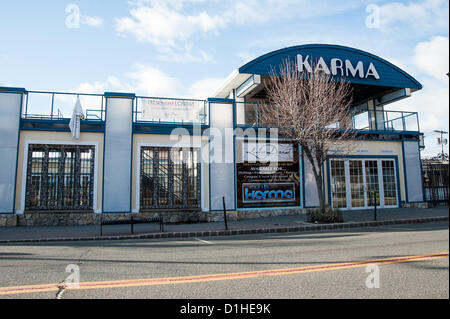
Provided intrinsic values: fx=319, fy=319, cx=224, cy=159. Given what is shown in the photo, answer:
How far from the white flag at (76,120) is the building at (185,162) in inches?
15.4

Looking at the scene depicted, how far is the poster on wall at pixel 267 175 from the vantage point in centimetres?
1628

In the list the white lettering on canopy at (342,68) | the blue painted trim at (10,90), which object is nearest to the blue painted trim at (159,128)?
the blue painted trim at (10,90)

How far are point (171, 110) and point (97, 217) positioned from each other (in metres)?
6.28

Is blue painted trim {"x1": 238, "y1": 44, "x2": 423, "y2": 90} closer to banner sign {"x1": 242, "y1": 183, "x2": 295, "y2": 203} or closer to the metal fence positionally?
the metal fence

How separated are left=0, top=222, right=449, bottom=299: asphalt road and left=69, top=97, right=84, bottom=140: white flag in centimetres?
676

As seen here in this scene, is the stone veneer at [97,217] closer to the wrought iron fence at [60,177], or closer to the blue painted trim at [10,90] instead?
the wrought iron fence at [60,177]

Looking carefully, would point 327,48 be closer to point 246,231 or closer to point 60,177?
point 246,231

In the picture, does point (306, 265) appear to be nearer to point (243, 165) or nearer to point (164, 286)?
point (164, 286)

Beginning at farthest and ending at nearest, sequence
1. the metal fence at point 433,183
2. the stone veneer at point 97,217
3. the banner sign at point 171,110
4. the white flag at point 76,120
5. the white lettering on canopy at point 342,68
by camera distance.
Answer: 1. the metal fence at point 433,183
2. the white lettering on canopy at point 342,68
3. the banner sign at point 171,110
4. the white flag at point 76,120
5. the stone veneer at point 97,217

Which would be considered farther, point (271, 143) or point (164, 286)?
point (271, 143)

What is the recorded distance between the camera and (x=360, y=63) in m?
18.9

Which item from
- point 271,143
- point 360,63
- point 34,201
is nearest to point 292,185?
point 271,143

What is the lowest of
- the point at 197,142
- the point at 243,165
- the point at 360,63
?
the point at 243,165

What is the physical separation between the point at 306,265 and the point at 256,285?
1.69 metres
